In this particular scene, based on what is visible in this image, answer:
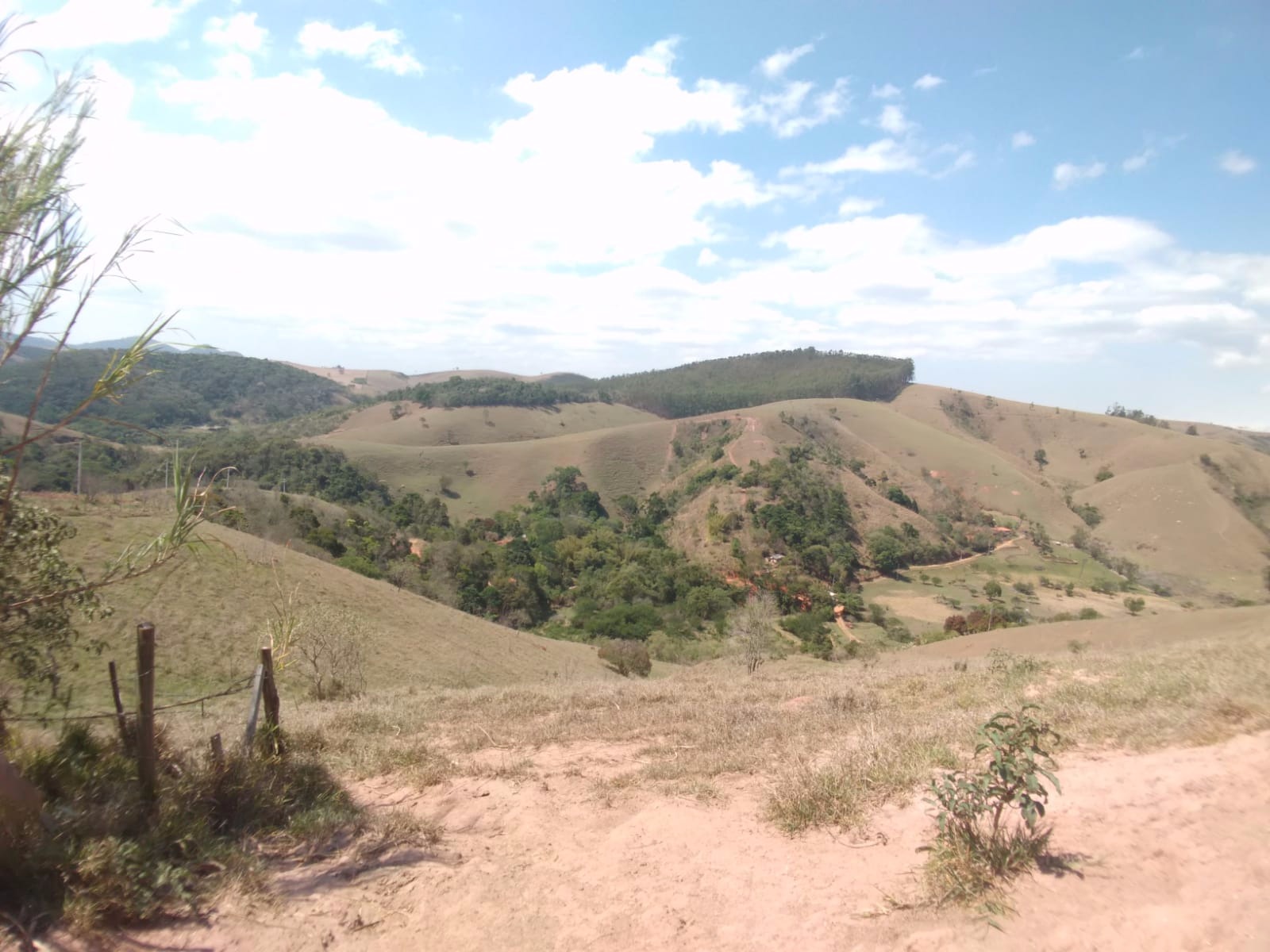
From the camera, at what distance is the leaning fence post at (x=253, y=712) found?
225 inches

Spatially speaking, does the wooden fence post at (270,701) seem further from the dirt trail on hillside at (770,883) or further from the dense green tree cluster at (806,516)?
the dense green tree cluster at (806,516)

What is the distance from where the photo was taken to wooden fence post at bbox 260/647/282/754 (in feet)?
19.7

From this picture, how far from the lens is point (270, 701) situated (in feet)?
20.4

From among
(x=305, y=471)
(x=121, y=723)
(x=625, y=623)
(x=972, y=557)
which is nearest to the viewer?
(x=121, y=723)

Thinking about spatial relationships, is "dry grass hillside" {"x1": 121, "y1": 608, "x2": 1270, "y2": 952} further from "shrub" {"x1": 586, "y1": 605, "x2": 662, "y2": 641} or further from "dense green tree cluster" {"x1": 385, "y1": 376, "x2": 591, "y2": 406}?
"dense green tree cluster" {"x1": 385, "y1": 376, "x2": 591, "y2": 406}

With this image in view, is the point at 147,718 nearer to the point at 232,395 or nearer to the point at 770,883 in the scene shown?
the point at 770,883

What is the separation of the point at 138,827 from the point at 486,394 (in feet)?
450

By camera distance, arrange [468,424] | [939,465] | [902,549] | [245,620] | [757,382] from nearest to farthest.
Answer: [245,620]
[902,549]
[939,465]
[468,424]
[757,382]

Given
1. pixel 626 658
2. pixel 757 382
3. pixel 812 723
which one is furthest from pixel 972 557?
pixel 757 382

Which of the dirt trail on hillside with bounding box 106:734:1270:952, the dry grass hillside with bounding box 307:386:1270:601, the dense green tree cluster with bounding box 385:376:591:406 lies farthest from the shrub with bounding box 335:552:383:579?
the dense green tree cluster with bounding box 385:376:591:406

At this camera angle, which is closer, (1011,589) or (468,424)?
(1011,589)

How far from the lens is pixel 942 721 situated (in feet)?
24.8

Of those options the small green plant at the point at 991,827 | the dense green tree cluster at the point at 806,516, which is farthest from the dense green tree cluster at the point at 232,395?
the small green plant at the point at 991,827

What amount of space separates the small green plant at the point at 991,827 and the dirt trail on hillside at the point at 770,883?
0.55 ft
